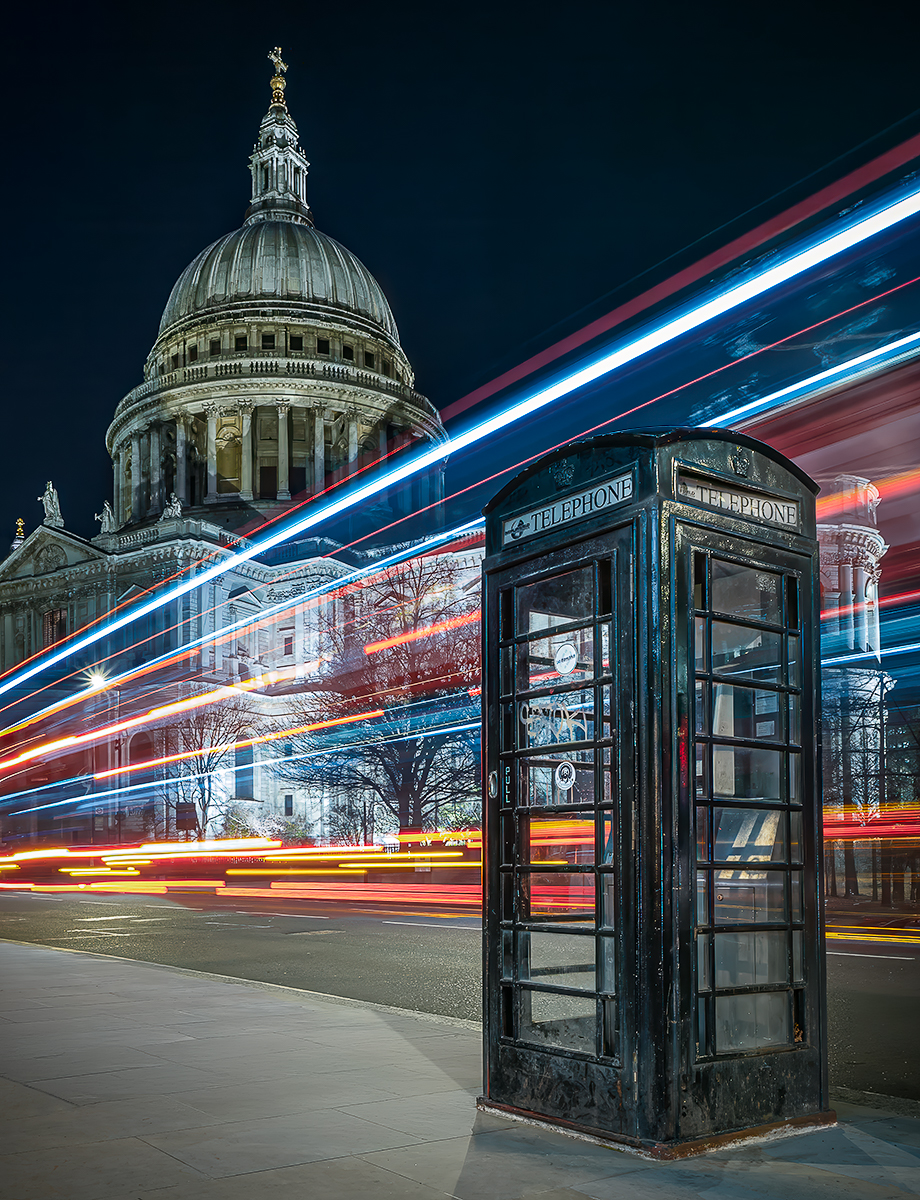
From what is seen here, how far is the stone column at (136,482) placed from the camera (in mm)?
92994

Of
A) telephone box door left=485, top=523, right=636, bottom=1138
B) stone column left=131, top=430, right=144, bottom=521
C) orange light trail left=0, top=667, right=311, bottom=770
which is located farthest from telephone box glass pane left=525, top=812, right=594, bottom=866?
stone column left=131, top=430, right=144, bottom=521

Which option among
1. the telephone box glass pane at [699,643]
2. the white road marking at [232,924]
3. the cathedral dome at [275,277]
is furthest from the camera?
the cathedral dome at [275,277]

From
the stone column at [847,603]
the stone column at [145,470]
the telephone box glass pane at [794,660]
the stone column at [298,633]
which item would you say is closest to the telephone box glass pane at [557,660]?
the telephone box glass pane at [794,660]

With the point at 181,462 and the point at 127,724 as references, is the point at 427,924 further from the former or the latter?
the point at 181,462

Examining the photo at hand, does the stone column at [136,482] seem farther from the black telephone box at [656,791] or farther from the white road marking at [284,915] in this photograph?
the black telephone box at [656,791]

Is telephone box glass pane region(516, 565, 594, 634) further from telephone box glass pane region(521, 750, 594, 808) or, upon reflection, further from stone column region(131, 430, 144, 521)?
stone column region(131, 430, 144, 521)

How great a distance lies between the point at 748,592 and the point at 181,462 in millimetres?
88165

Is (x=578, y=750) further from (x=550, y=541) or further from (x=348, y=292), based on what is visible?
(x=348, y=292)

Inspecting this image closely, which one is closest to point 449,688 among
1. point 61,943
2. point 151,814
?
point 61,943

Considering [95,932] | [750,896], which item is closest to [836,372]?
[95,932]

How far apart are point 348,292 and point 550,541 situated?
9478cm

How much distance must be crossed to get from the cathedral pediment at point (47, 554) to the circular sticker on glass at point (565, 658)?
78.2 meters

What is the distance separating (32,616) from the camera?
280 feet

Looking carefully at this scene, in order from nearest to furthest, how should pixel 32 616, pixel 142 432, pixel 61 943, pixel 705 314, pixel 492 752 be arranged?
pixel 492 752 < pixel 61 943 < pixel 705 314 < pixel 32 616 < pixel 142 432
